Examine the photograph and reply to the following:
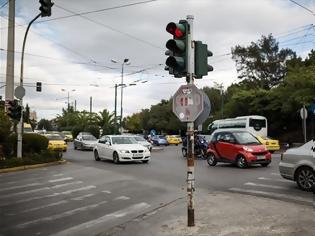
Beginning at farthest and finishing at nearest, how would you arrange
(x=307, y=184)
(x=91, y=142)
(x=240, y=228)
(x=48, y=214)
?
(x=91, y=142)
(x=307, y=184)
(x=48, y=214)
(x=240, y=228)

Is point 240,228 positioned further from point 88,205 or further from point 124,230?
point 88,205

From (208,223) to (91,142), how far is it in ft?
104

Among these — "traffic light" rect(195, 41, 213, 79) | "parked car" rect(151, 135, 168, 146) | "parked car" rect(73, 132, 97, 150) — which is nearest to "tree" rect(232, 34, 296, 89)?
"parked car" rect(151, 135, 168, 146)

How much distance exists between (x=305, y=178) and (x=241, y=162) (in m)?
7.21

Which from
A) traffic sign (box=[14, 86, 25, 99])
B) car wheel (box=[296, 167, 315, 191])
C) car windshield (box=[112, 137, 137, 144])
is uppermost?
traffic sign (box=[14, 86, 25, 99])

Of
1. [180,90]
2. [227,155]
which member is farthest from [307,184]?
[227,155]

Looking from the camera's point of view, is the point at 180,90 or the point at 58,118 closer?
the point at 180,90

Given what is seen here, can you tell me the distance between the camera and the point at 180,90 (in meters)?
8.40

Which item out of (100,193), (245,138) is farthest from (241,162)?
(100,193)

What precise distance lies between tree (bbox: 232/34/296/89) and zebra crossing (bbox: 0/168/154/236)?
59167 mm

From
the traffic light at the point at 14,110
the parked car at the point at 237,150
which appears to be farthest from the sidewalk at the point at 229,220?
the traffic light at the point at 14,110

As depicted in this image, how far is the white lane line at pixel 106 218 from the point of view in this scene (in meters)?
8.49

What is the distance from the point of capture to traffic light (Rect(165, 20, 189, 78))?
8156 millimetres

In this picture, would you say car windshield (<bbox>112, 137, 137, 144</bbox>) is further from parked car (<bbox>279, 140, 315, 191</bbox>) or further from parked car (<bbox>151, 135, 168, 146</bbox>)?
parked car (<bbox>151, 135, 168, 146</bbox>)
